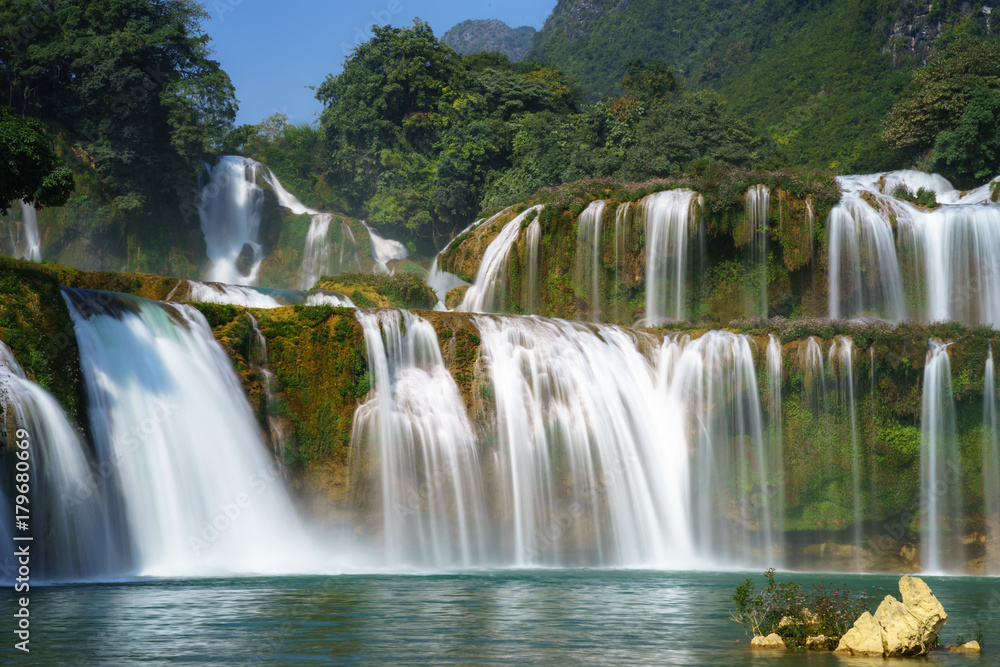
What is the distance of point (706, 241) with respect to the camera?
30.0 metres

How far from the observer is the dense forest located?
46344 mm

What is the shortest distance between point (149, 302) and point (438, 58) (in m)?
46.7

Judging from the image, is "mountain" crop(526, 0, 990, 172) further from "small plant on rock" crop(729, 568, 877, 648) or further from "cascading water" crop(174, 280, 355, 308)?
"small plant on rock" crop(729, 568, 877, 648)

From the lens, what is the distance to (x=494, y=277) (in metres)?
31.7

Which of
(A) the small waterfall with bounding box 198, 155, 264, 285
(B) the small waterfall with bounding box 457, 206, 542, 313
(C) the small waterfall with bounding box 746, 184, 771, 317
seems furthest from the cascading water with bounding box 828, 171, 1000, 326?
(A) the small waterfall with bounding box 198, 155, 264, 285

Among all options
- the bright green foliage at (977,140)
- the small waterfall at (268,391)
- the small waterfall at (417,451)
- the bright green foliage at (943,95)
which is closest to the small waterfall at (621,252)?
the small waterfall at (417,451)

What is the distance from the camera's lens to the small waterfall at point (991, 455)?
22.2 meters

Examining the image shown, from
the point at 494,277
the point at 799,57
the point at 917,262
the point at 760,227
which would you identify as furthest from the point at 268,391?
the point at 799,57

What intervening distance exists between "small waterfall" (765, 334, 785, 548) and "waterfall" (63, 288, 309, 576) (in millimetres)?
11358

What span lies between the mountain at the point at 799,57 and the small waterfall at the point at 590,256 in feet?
108

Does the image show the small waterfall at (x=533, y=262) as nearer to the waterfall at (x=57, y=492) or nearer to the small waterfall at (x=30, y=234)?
the waterfall at (x=57, y=492)

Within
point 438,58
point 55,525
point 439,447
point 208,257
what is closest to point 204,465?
point 55,525

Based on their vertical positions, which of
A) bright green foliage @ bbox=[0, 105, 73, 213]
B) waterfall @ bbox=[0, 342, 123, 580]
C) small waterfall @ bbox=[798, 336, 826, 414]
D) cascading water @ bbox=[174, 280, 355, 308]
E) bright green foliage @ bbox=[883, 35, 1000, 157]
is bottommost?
waterfall @ bbox=[0, 342, 123, 580]

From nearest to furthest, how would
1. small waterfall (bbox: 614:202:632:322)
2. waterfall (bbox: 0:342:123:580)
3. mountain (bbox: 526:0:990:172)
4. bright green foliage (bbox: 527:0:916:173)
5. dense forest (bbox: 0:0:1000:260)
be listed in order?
waterfall (bbox: 0:342:123:580) → small waterfall (bbox: 614:202:632:322) → dense forest (bbox: 0:0:1000:260) → bright green foliage (bbox: 527:0:916:173) → mountain (bbox: 526:0:990:172)
